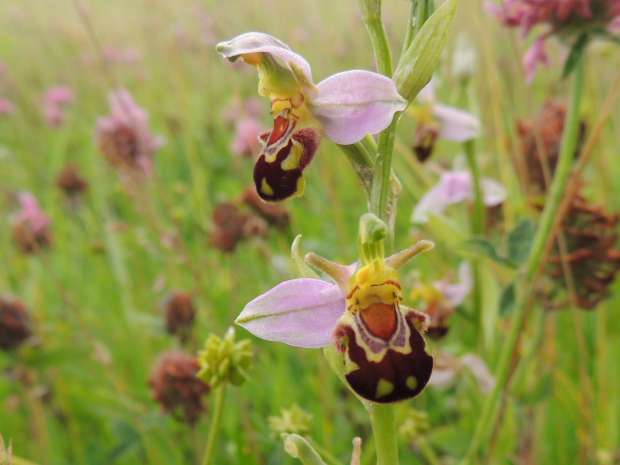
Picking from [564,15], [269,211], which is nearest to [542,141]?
[564,15]

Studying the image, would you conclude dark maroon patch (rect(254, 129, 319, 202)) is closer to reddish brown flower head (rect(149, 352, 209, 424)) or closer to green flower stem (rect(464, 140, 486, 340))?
reddish brown flower head (rect(149, 352, 209, 424))

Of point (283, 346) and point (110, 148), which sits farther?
point (110, 148)

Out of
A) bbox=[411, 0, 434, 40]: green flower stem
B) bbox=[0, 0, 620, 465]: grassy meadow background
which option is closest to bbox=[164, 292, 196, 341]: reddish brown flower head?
bbox=[0, 0, 620, 465]: grassy meadow background

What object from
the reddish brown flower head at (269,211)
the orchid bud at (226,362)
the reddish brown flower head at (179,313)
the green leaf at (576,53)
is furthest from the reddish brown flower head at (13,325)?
the green leaf at (576,53)

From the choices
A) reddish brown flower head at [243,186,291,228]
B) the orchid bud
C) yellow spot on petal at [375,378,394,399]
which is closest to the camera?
yellow spot on petal at [375,378,394,399]

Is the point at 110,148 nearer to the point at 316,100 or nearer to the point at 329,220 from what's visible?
the point at 329,220

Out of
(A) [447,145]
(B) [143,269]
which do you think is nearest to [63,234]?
(B) [143,269]
